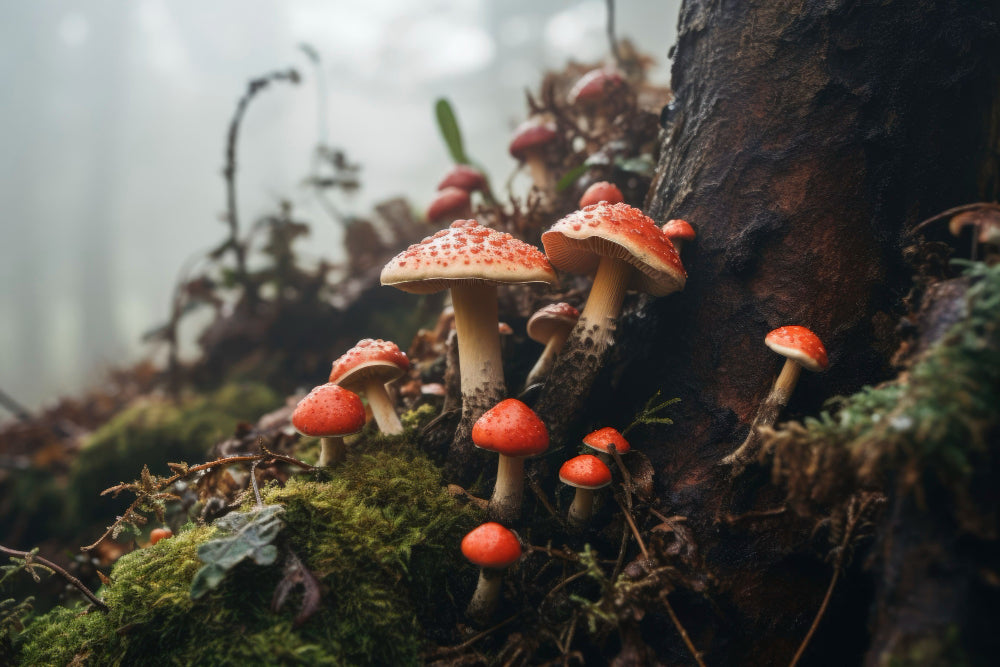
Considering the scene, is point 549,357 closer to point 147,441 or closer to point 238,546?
point 238,546

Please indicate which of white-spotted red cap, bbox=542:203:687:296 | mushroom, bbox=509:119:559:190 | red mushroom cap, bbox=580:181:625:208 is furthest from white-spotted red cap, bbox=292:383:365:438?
mushroom, bbox=509:119:559:190

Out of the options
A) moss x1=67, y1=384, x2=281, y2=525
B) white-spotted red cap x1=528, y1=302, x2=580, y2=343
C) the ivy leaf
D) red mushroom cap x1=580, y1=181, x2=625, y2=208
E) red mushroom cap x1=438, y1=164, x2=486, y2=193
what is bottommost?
moss x1=67, y1=384, x2=281, y2=525

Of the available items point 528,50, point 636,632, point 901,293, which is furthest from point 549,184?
point 528,50

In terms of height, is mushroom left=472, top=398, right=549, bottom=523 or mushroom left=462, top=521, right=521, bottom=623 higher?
mushroom left=472, top=398, right=549, bottom=523

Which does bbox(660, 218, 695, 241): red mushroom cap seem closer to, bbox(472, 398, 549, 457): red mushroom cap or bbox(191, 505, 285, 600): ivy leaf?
bbox(472, 398, 549, 457): red mushroom cap

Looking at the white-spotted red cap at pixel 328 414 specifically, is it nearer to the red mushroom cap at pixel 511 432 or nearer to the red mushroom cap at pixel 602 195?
the red mushroom cap at pixel 511 432

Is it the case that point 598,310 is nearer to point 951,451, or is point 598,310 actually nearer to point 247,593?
point 951,451

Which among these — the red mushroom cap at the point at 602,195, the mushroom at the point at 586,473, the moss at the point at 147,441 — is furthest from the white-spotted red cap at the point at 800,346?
the moss at the point at 147,441
